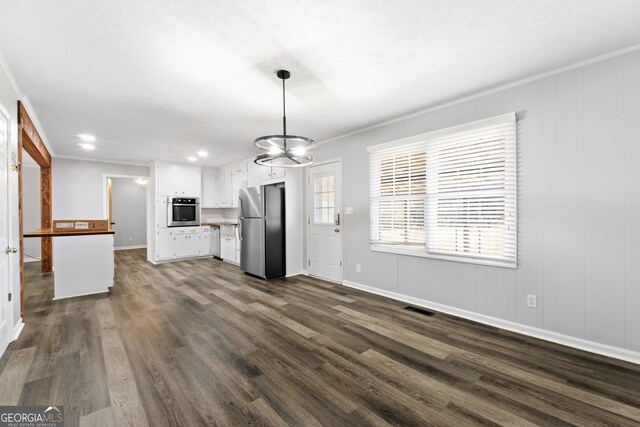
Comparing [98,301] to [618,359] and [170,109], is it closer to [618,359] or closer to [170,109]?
[170,109]

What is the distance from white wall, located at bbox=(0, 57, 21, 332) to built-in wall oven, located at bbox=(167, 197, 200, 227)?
3.93 metres

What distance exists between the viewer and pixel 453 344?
2.61m

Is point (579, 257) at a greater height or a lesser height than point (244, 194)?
lesser

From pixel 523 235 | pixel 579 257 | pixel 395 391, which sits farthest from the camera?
pixel 523 235

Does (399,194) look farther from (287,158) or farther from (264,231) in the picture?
(264,231)

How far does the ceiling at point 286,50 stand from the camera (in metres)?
1.84

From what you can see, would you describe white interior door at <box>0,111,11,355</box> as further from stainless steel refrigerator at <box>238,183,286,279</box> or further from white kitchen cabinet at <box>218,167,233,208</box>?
white kitchen cabinet at <box>218,167,233,208</box>

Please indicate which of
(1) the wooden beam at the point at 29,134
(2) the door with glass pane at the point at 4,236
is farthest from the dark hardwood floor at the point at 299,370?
(1) the wooden beam at the point at 29,134

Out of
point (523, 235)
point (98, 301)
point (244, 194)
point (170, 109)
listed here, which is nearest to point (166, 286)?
point (98, 301)

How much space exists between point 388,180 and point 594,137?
2118 millimetres

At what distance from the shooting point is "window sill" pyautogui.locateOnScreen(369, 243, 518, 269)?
117 inches

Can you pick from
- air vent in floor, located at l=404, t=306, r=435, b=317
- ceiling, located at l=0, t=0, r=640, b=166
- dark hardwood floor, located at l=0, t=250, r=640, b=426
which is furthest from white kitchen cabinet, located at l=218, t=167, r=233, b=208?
air vent in floor, located at l=404, t=306, r=435, b=317

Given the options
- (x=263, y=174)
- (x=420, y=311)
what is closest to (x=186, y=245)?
(x=263, y=174)

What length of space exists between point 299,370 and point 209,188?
6.60 metres
